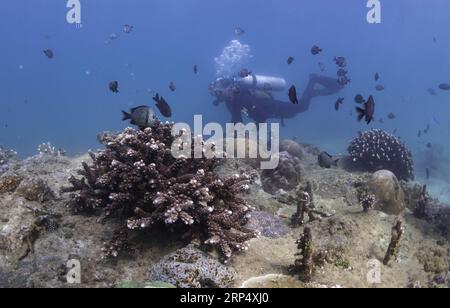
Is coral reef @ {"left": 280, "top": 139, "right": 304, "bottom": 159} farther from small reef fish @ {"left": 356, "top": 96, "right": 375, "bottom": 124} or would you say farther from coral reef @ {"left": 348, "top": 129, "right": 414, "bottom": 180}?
small reef fish @ {"left": 356, "top": 96, "right": 375, "bottom": 124}

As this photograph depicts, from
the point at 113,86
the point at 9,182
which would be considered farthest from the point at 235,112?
the point at 9,182

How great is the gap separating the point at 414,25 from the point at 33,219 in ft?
562

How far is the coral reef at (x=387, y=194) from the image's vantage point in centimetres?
801

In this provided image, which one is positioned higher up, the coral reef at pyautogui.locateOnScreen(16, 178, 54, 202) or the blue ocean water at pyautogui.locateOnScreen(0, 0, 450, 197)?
the blue ocean water at pyautogui.locateOnScreen(0, 0, 450, 197)

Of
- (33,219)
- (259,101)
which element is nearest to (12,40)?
(259,101)

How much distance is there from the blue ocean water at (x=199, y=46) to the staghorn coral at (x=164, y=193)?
288ft

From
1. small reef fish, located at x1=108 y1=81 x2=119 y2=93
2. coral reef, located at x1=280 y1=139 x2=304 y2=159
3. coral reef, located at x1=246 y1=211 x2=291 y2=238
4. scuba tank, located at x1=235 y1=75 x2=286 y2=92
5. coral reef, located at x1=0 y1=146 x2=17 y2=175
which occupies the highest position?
scuba tank, located at x1=235 y1=75 x2=286 y2=92

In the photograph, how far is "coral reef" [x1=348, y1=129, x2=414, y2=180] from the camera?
41.0 ft

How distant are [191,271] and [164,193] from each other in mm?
1183

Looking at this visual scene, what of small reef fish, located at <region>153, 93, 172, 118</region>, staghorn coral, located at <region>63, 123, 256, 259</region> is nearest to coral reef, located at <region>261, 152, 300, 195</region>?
small reef fish, located at <region>153, 93, 172, 118</region>

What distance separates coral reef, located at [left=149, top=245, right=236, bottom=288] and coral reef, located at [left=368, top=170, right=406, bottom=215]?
16.0 ft

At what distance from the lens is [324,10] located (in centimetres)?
11600
